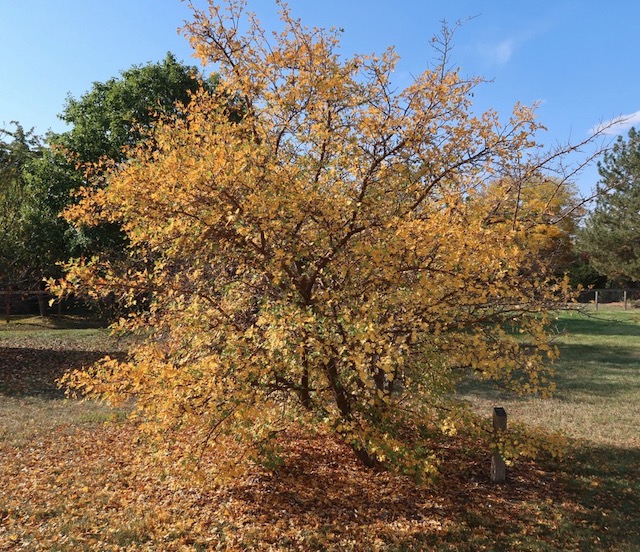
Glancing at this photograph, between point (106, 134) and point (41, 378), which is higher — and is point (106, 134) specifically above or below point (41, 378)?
above

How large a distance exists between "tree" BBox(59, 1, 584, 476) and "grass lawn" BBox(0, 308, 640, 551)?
0.56 meters

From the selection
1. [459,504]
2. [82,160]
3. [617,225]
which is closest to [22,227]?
[82,160]

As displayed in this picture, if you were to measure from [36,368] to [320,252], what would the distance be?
34.3 ft

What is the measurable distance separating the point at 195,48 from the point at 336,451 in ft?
15.9

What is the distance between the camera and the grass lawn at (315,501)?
4203 millimetres

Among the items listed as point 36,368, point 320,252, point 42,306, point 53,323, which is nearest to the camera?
point 320,252

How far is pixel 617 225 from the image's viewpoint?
91.0 ft

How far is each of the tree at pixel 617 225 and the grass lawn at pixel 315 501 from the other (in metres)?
22.4

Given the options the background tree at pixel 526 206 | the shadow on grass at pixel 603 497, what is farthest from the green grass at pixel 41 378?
the shadow on grass at pixel 603 497

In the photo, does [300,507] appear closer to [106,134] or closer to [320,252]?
[320,252]

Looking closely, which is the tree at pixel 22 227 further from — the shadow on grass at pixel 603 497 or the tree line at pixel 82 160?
the shadow on grass at pixel 603 497

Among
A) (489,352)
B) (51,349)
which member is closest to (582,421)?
(489,352)

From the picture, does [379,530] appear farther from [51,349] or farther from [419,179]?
[51,349]

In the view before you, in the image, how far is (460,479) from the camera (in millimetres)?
5457
